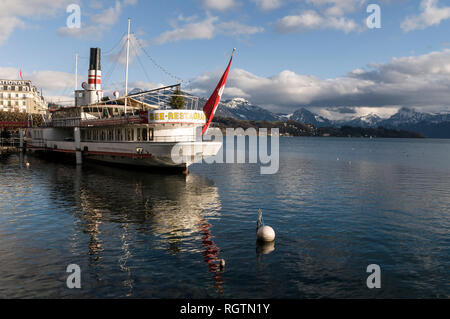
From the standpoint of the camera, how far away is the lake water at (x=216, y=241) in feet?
52.3

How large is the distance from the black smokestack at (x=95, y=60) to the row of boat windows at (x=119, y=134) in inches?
638

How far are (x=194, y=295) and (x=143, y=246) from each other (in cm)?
687

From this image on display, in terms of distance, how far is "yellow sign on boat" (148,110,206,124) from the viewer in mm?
48719

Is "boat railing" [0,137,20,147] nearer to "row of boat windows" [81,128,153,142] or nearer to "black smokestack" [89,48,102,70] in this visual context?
"black smokestack" [89,48,102,70]

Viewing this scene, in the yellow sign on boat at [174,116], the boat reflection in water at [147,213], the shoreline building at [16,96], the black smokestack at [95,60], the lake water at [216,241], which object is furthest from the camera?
Answer: the shoreline building at [16,96]

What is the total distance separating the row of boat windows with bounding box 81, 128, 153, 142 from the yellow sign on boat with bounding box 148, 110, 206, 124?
4.08 meters

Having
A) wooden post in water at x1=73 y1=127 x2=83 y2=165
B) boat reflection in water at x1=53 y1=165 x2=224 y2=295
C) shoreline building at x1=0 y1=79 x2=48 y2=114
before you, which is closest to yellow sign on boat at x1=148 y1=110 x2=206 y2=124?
boat reflection in water at x1=53 y1=165 x2=224 y2=295

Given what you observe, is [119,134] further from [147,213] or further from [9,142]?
[9,142]

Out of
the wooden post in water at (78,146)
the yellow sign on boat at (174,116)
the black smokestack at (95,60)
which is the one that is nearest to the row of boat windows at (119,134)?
the wooden post in water at (78,146)

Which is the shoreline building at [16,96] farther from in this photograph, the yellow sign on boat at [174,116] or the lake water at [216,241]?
the lake water at [216,241]

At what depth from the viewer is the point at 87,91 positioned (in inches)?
2997

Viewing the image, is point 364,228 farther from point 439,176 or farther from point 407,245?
point 439,176

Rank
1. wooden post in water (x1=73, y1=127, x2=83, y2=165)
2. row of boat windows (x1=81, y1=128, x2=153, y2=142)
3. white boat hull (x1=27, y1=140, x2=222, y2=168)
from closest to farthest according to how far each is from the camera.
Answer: white boat hull (x1=27, y1=140, x2=222, y2=168) < row of boat windows (x1=81, y1=128, x2=153, y2=142) < wooden post in water (x1=73, y1=127, x2=83, y2=165)
